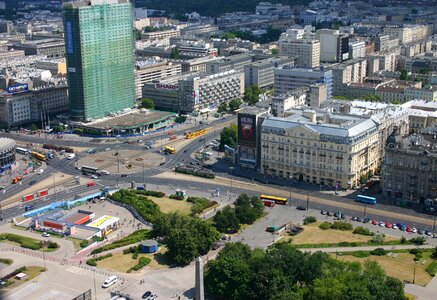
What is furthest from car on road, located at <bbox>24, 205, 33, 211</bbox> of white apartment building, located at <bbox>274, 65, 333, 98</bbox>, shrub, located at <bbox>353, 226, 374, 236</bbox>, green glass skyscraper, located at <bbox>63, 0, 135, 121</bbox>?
white apartment building, located at <bbox>274, 65, 333, 98</bbox>

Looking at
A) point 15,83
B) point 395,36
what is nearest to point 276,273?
point 15,83

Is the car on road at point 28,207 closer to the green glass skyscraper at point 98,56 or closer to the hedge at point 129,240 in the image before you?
the hedge at point 129,240

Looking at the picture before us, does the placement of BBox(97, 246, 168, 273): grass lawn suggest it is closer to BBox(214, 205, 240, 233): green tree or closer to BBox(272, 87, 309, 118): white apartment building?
BBox(214, 205, 240, 233): green tree

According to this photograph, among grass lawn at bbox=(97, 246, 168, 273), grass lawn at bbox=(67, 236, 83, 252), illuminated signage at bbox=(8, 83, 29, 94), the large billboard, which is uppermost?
illuminated signage at bbox=(8, 83, 29, 94)

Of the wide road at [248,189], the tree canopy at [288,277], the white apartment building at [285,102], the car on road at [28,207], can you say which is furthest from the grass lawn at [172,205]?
the white apartment building at [285,102]

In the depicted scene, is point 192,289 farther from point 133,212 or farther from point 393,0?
point 393,0

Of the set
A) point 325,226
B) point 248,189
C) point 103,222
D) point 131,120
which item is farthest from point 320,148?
point 131,120

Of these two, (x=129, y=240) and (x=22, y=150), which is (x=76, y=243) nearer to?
(x=129, y=240)
